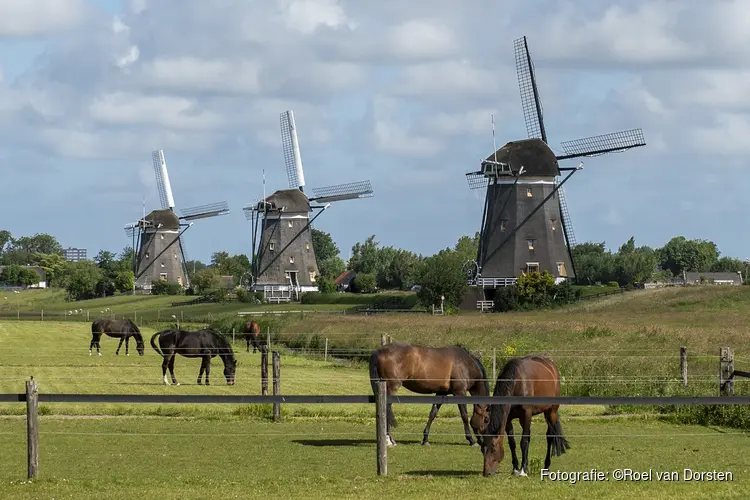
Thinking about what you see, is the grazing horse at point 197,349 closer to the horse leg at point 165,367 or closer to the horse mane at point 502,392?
the horse leg at point 165,367

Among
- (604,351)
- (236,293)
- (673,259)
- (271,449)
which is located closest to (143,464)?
(271,449)

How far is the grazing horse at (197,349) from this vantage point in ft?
104

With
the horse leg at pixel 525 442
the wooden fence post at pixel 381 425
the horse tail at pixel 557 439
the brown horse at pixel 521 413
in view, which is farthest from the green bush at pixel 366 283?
the wooden fence post at pixel 381 425

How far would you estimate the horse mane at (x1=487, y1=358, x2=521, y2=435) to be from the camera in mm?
14211

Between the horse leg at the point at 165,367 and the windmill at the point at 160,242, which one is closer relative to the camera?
the horse leg at the point at 165,367

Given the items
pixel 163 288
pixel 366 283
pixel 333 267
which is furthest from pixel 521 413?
pixel 333 267

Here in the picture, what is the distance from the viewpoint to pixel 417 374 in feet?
62.7

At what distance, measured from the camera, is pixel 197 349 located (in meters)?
32.5

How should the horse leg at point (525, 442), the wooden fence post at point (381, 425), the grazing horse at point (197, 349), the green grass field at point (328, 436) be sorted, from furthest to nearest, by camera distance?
the grazing horse at point (197, 349) → the horse leg at point (525, 442) → the wooden fence post at point (381, 425) → the green grass field at point (328, 436)

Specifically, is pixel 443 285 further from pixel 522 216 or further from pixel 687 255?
pixel 687 255

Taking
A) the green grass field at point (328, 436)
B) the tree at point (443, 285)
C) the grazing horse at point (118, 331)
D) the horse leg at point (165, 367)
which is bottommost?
the green grass field at point (328, 436)

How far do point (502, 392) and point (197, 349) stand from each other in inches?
745

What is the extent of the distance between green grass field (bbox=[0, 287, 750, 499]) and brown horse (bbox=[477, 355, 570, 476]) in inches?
12.0

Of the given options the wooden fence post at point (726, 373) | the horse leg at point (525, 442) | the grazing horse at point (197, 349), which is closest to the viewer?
the horse leg at point (525, 442)
